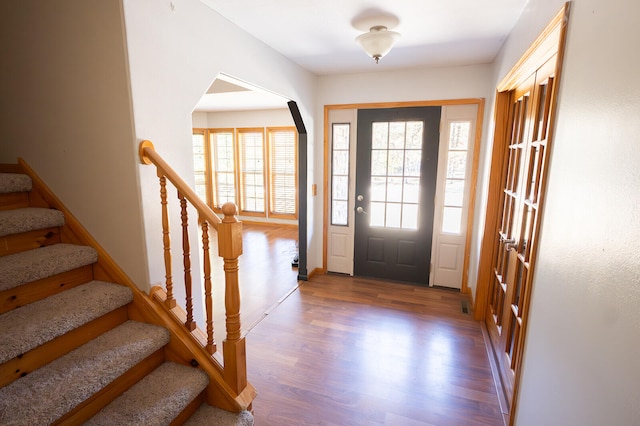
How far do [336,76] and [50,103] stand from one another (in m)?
2.80

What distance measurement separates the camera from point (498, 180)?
8.87 ft

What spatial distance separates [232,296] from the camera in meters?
1.54

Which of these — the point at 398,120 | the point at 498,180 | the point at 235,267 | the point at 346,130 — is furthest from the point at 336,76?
the point at 235,267

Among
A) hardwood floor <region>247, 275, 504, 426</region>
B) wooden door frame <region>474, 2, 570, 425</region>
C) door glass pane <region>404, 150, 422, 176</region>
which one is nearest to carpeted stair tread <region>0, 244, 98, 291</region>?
hardwood floor <region>247, 275, 504, 426</region>

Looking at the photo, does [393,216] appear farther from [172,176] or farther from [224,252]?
[172,176]

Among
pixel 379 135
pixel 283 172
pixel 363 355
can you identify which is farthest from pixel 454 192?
pixel 283 172

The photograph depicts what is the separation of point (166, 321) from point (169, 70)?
1384 mm

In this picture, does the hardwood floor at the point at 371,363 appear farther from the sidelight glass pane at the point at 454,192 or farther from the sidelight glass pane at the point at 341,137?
the sidelight glass pane at the point at 341,137

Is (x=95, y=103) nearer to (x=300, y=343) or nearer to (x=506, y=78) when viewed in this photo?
(x=300, y=343)

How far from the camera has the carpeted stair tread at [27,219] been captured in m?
1.57

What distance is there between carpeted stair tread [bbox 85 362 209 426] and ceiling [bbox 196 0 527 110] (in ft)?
7.22

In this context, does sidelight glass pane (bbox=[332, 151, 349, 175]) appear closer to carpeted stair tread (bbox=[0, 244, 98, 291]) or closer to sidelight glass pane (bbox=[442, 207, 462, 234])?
sidelight glass pane (bbox=[442, 207, 462, 234])

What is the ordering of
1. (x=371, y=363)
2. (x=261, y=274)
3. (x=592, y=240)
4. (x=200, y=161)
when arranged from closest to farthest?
→ (x=592, y=240) → (x=371, y=363) → (x=261, y=274) → (x=200, y=161)

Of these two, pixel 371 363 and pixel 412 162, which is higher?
pixel 412 162
